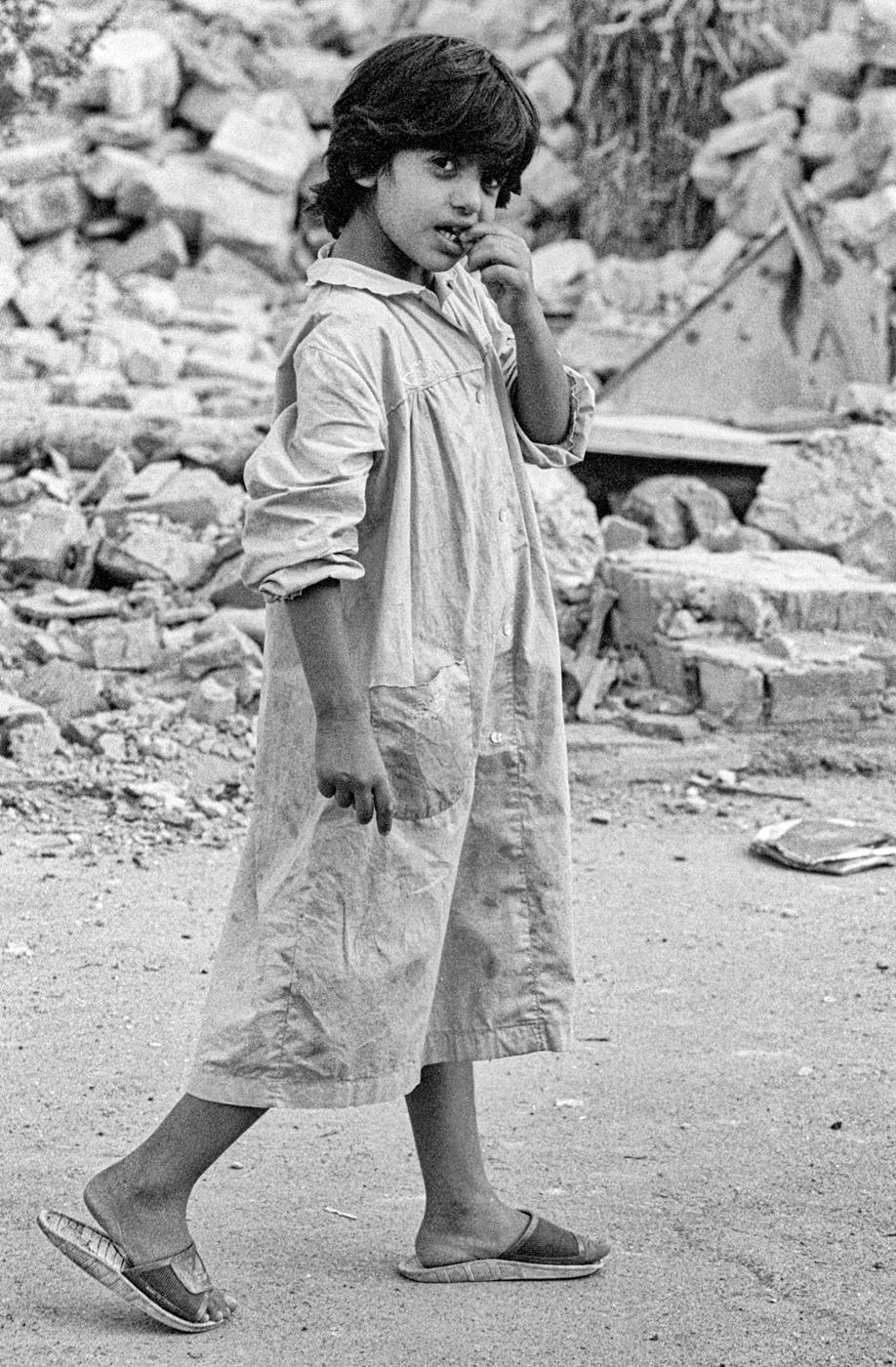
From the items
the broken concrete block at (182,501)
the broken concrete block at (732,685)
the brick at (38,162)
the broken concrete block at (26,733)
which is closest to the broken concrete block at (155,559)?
the broken concrete block at (182,501)

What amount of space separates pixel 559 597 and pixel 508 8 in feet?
30.3

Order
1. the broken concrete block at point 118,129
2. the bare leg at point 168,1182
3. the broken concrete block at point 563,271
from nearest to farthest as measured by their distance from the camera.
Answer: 1. the bare leg at point 168,1182
2. the broken concrete block at point 563,271
3. the broken concrete block at point 118,129

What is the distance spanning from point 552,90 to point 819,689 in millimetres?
8665

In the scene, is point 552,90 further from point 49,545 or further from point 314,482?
point 314,482

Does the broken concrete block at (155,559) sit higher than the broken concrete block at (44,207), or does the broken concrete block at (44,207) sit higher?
the broken concrete block at (44,207)

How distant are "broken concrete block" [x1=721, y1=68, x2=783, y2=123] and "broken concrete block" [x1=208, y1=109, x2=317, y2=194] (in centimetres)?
294

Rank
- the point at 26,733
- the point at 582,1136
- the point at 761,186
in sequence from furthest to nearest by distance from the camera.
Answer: the point at 761,186 → the point at 26,733 → the point at 582,1136

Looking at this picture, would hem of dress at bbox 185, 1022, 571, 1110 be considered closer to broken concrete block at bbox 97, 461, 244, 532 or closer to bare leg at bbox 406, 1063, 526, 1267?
bare leg at bbox 406, 1063, 526, 1267

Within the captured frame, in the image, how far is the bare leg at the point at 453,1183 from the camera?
101 inches

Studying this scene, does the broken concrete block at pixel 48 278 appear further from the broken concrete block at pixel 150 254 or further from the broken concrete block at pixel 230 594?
the broken concrete block at pixel 230 594

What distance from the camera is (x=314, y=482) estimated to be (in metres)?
2.23

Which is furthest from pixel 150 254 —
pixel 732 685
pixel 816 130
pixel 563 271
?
pixel 732 685

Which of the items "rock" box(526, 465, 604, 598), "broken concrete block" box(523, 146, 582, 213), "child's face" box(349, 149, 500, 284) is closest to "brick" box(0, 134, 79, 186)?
"broken concrete block" box(523, 146, 582, 213)

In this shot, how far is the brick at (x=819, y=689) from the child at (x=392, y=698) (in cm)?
338
